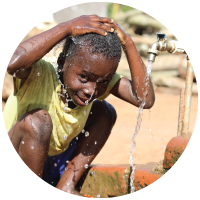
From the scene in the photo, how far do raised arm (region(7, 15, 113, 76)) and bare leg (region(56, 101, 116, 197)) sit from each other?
860 mm

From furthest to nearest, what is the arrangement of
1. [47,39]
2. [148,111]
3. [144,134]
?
[148,111]
[144,134]
[47,39]

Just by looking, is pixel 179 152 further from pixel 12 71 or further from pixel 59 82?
pixel 12 71

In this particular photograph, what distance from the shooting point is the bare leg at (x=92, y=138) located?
2439 mm

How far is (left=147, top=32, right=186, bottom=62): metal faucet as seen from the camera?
215cm

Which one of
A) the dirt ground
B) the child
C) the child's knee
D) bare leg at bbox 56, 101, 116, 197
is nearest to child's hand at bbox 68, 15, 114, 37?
the child

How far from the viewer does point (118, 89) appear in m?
2.42

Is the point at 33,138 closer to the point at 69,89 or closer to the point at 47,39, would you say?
the point at 69,89

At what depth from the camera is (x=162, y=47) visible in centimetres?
219

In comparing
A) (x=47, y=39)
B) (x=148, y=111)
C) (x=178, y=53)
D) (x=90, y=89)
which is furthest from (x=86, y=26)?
(x=148, y=111)

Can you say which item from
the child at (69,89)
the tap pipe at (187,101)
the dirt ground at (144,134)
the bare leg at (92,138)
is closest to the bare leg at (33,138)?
the child at (69,89)

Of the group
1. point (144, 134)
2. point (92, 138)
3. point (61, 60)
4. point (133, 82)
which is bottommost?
point (144, 134)

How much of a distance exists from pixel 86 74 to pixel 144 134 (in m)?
3.05

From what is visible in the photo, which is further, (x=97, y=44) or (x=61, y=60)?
(x=61, y=60)

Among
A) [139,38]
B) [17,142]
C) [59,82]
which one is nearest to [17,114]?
[17,142]
